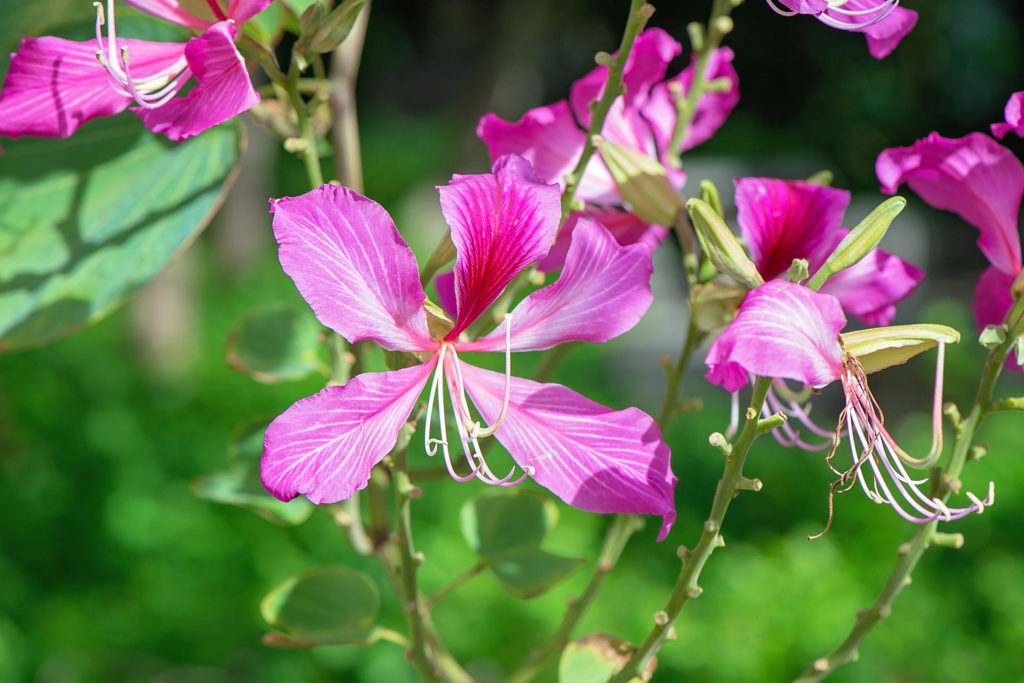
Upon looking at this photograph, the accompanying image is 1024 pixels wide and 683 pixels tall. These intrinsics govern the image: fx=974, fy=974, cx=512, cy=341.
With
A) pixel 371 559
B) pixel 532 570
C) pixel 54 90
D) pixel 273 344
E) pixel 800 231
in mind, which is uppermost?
pixel 54 90

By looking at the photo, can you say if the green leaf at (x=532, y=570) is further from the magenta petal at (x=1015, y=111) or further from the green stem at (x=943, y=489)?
the magenta petal at (x=1015, y=111)

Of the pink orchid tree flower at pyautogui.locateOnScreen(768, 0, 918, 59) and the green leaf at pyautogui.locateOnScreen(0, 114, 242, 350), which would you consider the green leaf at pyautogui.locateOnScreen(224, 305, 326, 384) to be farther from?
the pink orchid tree flower at pyautogui.locateOnScreen(768, 0, 918, 59)

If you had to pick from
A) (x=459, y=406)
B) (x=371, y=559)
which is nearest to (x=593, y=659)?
(x=459, y=406)

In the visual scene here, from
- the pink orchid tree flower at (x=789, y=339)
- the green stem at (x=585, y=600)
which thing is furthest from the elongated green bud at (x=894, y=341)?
the green stem at (x=585, y=600)

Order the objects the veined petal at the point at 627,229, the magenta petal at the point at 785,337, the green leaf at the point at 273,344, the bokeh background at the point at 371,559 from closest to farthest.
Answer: the magenta petal at the point at 785,337 < the veined petal at the point at 627,229 < the green leaf at the point at 273,344 < the bokeh background at the point at 371,559

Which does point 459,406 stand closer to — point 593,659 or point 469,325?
point 469,325

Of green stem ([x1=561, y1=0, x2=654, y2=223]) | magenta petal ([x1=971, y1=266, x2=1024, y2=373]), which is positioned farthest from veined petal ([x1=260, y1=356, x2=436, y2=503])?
magenta petal ([x1=971, y1=266, x2=1024, y2=373])
